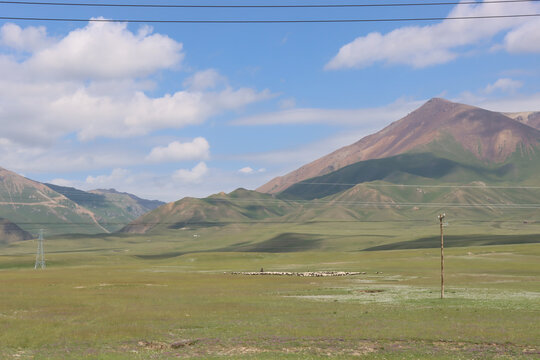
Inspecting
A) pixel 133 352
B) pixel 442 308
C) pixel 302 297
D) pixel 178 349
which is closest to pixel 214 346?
pixel 178 349

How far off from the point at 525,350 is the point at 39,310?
155 feet

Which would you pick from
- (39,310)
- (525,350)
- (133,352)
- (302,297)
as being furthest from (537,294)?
(39,310)

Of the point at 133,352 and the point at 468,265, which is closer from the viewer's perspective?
the point at 133,352

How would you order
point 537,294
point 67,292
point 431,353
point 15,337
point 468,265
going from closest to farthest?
point 431,353 → point 15,337 → point 537,294 → point 67,292 → point 468,265

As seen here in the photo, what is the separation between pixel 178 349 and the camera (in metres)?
38.4

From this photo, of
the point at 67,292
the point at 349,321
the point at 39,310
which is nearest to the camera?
the point at 349,321

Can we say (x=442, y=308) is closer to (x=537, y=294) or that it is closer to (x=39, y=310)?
(x=537, y=294)

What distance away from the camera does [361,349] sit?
3712 cm

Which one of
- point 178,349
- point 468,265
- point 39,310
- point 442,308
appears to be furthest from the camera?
point 468,265

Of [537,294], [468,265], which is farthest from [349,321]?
[468,265]

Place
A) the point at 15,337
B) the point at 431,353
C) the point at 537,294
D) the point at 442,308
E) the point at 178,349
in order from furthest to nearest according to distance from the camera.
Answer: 1. the point at 537,294
2. the point at 442,308
3. the point at 15,337
4. the point at 178,349
5. the point at 431,353

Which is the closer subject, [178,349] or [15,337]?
[178,349]

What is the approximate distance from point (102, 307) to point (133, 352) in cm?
2799

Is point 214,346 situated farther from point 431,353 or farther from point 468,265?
point 468,265
